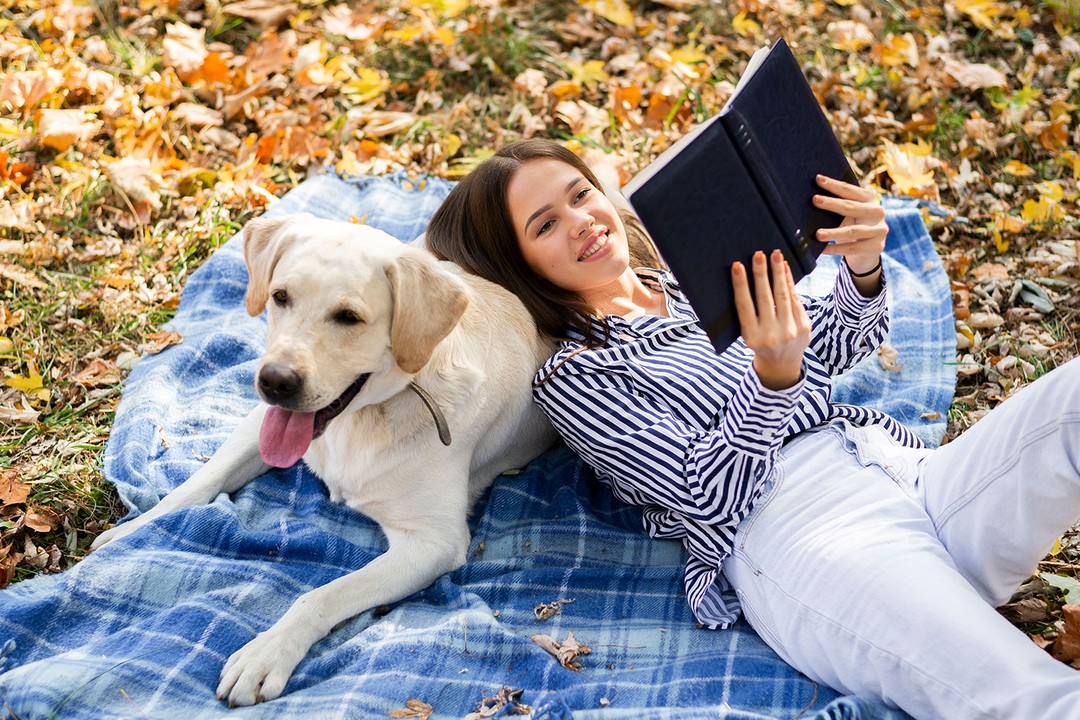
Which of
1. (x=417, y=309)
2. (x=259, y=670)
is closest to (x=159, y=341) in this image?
(x=417, y=309)

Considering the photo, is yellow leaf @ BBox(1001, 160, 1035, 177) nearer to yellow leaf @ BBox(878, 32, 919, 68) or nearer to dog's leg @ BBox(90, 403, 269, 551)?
yellow leaf @ BBox(878, 32, 919, 68)

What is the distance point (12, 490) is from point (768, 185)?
8.88 ft

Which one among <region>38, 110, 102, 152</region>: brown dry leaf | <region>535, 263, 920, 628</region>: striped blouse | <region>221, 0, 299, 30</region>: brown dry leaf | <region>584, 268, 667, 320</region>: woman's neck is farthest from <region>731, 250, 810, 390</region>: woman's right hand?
<region>221, 0, 299, 30</region>: brown dry leaf

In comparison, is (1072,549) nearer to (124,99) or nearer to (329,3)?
(124,99)

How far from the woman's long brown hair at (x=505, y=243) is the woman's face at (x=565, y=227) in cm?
4

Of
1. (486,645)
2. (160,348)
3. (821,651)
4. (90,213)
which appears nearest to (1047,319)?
(821,651)

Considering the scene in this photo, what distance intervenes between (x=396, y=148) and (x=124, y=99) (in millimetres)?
1490

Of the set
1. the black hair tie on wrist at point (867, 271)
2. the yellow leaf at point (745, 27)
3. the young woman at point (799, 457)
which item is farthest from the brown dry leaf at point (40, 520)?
the yellow leaf at point (745, 27)

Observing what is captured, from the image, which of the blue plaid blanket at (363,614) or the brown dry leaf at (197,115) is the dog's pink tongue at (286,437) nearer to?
the blue plaid blanket at (363,614)

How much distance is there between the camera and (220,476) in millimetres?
3221

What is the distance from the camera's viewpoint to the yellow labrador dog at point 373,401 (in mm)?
2637

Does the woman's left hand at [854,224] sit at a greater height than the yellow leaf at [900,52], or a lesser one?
greater

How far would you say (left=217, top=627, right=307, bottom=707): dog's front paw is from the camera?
8.24ft

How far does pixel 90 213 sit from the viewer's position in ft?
15.2
